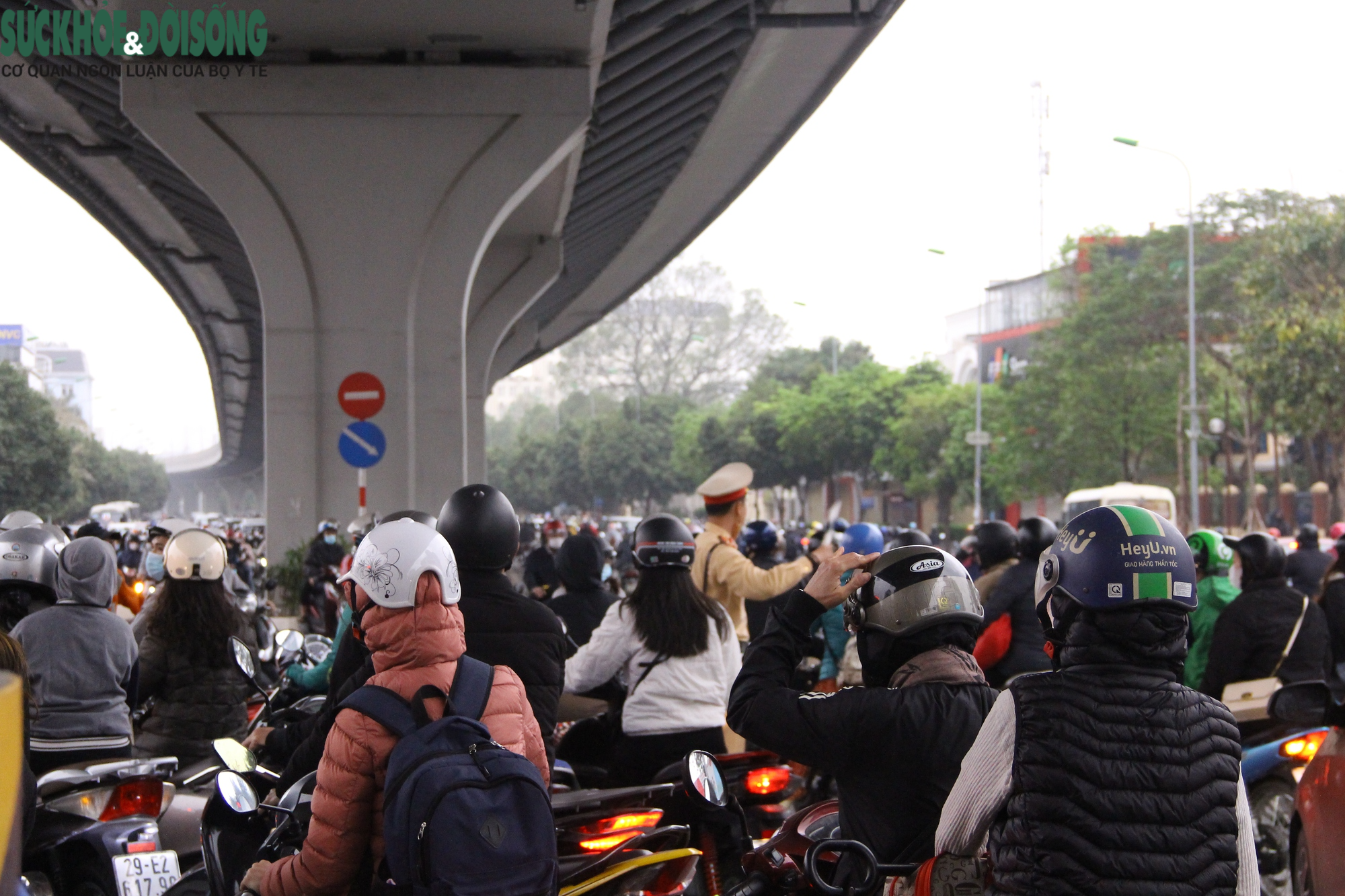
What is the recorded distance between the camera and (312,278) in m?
14.6

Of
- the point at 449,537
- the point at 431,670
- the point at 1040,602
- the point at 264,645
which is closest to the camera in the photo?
the point at 1040,602

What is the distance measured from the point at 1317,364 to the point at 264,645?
90.7ft

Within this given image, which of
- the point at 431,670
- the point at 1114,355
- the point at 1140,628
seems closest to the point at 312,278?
the point at 431,670

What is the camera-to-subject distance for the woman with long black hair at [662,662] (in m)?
5.61

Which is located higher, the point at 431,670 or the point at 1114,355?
the point at 1114,355

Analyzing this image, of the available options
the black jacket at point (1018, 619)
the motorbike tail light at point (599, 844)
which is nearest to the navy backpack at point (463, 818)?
the motorbike tail light at point (599, 844)

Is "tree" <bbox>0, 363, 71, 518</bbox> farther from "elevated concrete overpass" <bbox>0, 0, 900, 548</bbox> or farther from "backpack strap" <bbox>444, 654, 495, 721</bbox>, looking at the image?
"backpack strap" <bbox>444, 654, 495, 721</bbox>

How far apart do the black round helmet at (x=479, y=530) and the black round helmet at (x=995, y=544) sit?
4.00 metres

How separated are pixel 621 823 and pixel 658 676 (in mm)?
1313

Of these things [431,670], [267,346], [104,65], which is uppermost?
[104,65]

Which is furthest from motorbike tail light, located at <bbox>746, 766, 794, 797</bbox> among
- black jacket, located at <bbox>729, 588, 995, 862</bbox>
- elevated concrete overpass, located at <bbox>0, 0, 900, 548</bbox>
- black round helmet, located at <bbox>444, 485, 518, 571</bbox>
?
elevated concrete overpass, located at <bbox>0, 0, 900, 548</bbox>

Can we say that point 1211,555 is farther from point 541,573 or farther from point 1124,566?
point 541,573

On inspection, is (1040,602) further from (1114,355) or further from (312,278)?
(1114,355)

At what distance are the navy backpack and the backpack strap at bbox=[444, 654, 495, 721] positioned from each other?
16 centimetres
